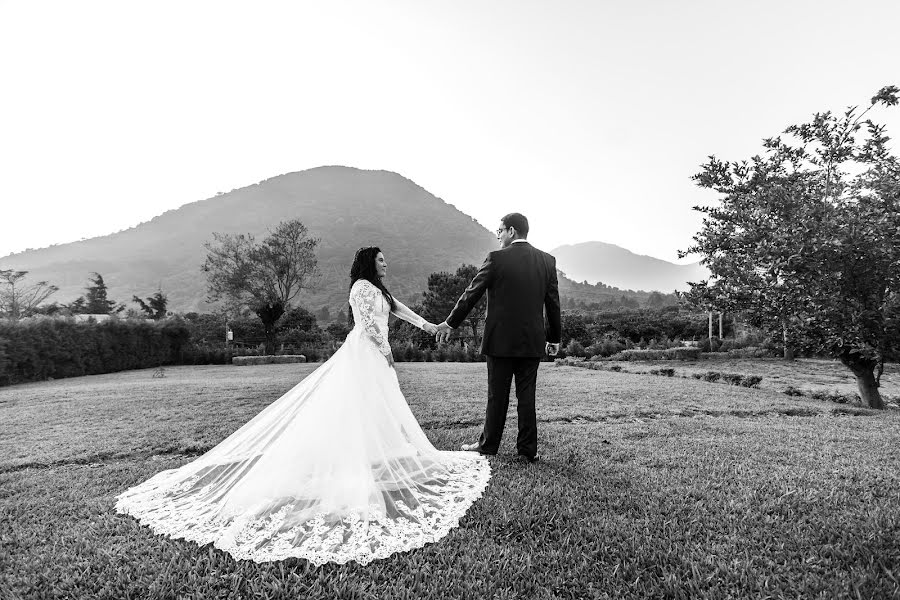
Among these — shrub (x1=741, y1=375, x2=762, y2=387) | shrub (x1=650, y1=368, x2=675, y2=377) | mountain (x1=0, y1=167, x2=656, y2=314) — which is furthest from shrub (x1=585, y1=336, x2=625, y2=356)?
mountain (x1=0, y1=167, x2=656, y2=314)

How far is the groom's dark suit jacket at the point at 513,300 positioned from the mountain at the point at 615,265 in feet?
244

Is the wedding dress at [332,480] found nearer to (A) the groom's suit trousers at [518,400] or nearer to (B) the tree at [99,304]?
(A) the groom's suit trousers at [518,400]

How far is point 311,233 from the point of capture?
283 ft

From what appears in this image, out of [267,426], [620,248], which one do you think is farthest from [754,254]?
[620,248]

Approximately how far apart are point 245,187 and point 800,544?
130 meters

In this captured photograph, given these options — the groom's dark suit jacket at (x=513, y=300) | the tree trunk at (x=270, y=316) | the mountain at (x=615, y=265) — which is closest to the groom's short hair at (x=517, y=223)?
the groom's dark suit jacket at (x=513, y=300)

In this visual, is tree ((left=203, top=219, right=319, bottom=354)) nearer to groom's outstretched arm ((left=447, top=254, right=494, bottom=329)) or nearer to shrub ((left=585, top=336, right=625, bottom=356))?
shrub ((left=585, top=336, right=625, bottom=356))

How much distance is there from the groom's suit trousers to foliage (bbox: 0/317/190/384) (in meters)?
19.5

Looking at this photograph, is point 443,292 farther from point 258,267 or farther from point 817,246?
point 817,246

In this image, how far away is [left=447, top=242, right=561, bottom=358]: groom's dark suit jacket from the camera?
166 inches

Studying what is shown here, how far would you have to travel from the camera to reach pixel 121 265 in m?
82.7

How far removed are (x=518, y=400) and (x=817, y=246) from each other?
19.5ft

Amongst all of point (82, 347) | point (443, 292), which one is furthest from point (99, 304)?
point (443, 292)

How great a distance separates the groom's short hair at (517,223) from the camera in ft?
14.7
